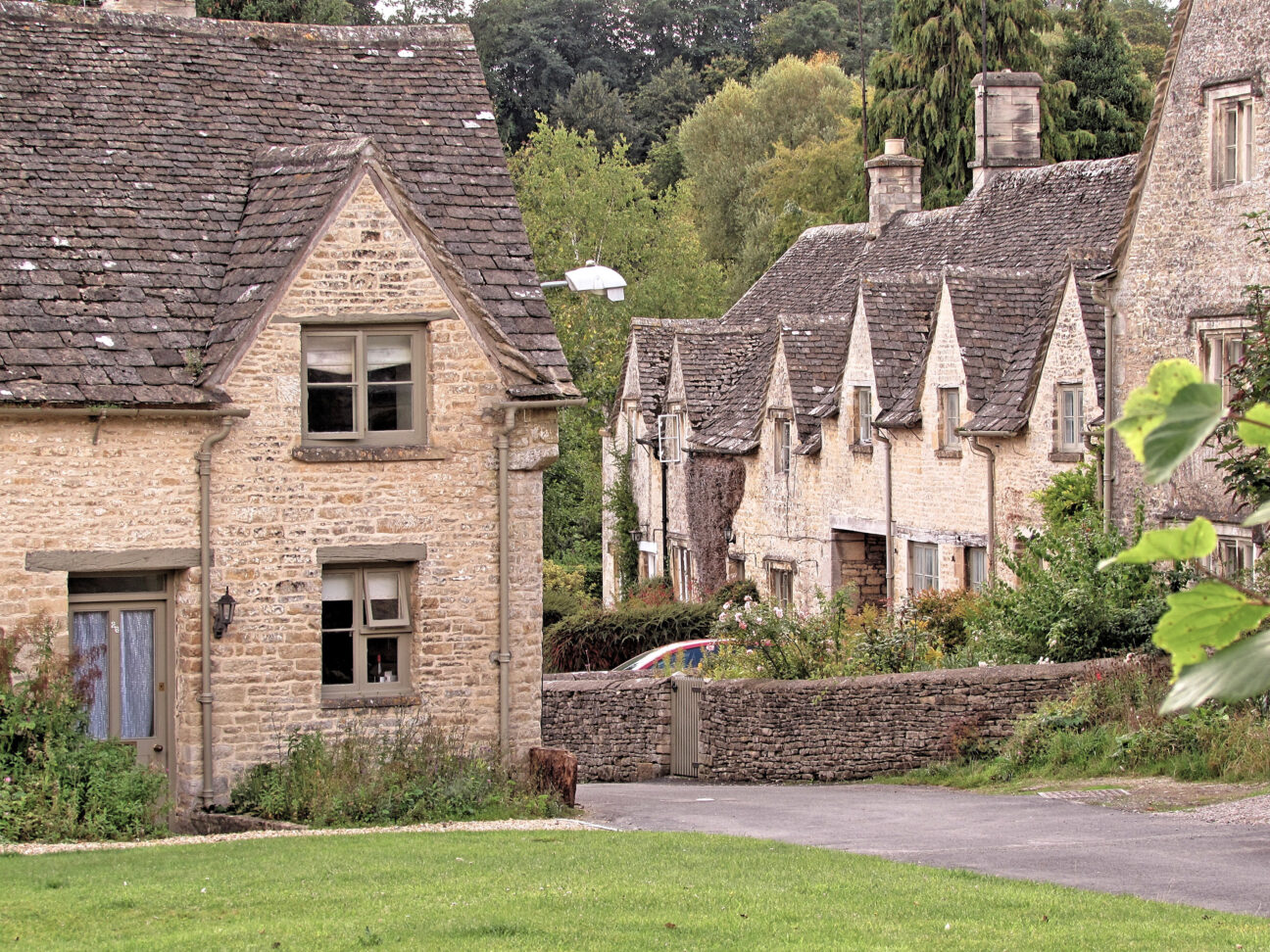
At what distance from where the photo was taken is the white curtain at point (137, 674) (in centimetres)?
1761

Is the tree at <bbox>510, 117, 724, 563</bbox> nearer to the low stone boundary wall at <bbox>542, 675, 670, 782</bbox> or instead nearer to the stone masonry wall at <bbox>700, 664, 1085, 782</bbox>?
the low stone boundary wall at <bbox>542, 675, 670, 782</bbox>

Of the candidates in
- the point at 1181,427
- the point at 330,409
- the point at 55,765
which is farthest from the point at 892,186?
the point at 1181,427

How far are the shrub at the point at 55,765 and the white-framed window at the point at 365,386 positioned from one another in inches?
137

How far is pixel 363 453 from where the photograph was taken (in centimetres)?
1811

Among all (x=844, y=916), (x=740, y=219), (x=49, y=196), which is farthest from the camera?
(x=740, y=219)

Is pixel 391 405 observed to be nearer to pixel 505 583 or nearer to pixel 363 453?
pixel 363 453

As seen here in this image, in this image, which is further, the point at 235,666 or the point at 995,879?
the point at 235,666

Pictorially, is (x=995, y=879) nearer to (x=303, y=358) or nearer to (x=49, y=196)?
(x=303, y=358)

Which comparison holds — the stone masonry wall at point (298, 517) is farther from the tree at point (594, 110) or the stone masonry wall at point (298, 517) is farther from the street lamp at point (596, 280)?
the tree at point (594, 110)

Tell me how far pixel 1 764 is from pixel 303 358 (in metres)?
5.03

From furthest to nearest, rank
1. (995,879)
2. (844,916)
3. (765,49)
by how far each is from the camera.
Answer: (765,49)
(995,879)
(844,916)

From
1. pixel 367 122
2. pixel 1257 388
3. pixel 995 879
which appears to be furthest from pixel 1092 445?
pixel 995 879

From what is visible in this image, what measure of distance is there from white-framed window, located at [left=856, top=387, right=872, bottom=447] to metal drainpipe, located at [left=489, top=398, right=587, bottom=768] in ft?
45.3

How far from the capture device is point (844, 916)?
11.0 m
